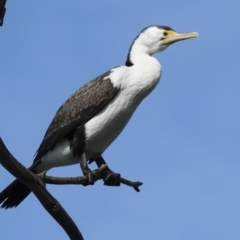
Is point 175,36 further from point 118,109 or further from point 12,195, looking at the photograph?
point 12,195

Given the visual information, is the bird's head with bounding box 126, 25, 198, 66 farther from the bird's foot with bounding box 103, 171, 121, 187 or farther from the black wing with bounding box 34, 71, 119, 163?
the bird's foot with bounding box 103, 171, 121, 187

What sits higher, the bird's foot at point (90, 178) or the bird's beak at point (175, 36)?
the bird's beak at point (175, 36)

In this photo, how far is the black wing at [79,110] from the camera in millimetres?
7309

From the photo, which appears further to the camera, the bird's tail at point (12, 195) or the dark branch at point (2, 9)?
the bird's tail at point (12, 195)

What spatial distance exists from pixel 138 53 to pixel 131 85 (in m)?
0.60

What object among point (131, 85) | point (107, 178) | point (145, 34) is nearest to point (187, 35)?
point (145, 34)

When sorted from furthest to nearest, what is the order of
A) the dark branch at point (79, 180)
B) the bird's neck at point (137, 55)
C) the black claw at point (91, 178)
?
1. the bird's neck at point (137, 55)
2. the black claw at point (91, 178)
3. the dark branch at point (79, 180)

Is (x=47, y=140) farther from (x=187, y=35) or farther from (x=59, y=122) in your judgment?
(x=187, y=35)

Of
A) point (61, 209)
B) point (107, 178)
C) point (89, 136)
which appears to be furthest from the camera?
point (89, 136)

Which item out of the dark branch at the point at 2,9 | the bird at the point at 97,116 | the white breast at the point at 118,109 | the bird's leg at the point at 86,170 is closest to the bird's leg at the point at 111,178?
the bird's leg at the point at 86,170

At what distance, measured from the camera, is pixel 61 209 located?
14.7 ft

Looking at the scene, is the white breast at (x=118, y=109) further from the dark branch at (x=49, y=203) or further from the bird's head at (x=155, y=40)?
the dark branch at (x=49, y=203)

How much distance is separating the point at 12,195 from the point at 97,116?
1.12 m

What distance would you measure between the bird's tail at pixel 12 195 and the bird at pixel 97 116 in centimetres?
60
